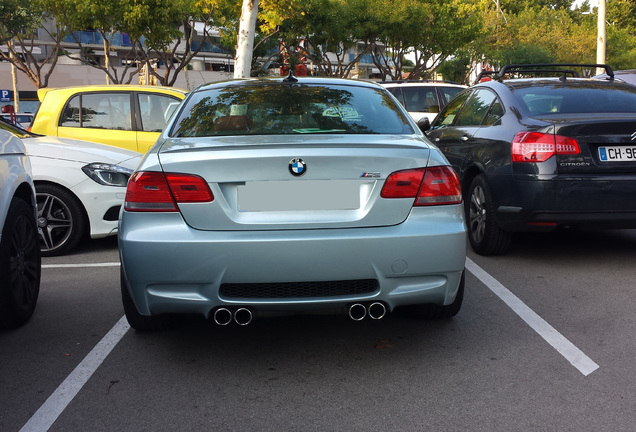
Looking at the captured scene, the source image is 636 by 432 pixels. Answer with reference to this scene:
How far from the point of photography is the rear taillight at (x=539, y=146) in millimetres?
5875

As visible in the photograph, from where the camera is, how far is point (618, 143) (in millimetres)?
5887

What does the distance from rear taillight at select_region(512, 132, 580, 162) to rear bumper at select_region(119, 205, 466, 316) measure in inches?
95.0

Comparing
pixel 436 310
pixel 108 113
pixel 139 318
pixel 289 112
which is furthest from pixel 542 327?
pixel 108 113

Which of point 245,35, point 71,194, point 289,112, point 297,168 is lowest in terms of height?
point 71,194

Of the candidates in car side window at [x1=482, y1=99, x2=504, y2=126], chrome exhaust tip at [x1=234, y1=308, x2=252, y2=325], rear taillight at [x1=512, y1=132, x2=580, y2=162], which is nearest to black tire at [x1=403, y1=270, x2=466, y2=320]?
chrome exhaust tip at [x1=234, y1=308, x2=252, y2=325]

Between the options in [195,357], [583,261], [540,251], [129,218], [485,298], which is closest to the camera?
[129,218]

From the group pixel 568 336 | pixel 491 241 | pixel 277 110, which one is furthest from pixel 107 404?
pixel 491 241

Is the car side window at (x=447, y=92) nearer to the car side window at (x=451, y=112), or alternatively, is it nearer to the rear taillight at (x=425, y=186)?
the car side window at (x=451, y=112)

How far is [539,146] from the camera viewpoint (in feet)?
19.6

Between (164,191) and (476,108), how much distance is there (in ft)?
15.1

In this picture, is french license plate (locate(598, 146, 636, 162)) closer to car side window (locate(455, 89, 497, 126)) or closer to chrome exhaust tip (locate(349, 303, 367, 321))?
car side window (locate(455, 89, 497, 126))

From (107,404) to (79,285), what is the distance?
262 centimetres

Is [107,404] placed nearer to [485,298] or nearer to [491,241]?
[485,298]

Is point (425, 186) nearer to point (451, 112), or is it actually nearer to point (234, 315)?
point (234, 315)
